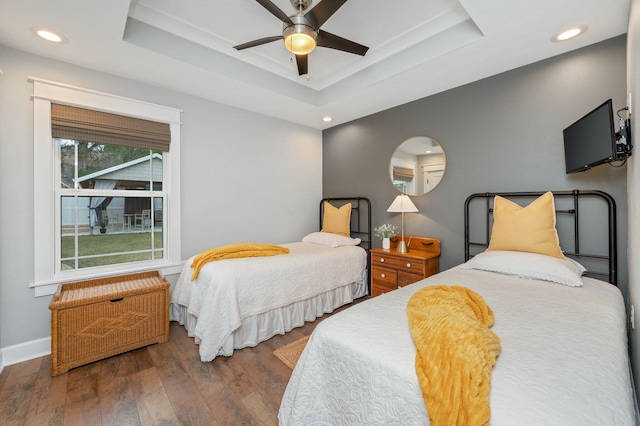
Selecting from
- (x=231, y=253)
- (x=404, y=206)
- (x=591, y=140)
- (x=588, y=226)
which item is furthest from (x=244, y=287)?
(x=588, y=226)

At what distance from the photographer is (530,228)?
224 cm

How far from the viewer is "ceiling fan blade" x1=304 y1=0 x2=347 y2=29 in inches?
66.1

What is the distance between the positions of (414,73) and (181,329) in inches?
136

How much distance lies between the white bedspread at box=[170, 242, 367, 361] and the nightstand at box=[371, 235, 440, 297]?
343 millimetres

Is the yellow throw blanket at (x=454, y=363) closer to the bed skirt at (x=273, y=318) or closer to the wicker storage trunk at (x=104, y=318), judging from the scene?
the bed skirt at (x=273, y=318)

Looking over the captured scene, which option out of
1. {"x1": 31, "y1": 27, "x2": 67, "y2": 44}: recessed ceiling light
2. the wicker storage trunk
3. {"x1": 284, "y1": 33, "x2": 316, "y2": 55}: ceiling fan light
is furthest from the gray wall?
{"x1": 31, "y1": 27, "x2": 67, "y2": 44}: recessed ceiling light

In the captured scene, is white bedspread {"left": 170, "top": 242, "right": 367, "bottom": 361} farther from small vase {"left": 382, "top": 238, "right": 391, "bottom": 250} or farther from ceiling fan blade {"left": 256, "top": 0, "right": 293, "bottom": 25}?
ceiling fan blade {"left": 256, "top": 0, "right": 293, "bottom": 25}

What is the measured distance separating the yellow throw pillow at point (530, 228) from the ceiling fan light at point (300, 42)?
211cm

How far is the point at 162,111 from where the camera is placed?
9.70 ft

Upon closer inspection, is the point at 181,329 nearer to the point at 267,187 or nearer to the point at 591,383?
the point at 267,187

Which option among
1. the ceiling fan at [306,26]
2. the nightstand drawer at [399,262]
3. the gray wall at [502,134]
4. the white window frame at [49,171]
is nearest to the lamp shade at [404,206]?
the gray wall at [502,134]

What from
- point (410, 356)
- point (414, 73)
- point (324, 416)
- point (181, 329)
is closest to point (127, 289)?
point (181, 329)

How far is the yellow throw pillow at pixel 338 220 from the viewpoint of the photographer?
3928 mm

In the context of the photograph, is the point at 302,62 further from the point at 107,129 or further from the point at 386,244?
the point at 386,244
